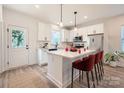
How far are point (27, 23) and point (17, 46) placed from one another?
1.27 m

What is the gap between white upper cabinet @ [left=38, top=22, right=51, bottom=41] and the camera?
15.9 feet

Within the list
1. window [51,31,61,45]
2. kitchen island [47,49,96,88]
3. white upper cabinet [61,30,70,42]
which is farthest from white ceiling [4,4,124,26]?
white upper cabinet [61,30,70,42]

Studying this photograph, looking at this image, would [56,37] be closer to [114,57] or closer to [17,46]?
[17,46]

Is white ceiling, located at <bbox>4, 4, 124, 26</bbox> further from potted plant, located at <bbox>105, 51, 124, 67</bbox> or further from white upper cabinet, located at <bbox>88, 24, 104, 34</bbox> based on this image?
potted plant, located at <bbox>105, 51, 124, 67</bbox>

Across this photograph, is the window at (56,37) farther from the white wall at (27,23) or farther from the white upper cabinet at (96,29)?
the white upper cabinet at (96,29)

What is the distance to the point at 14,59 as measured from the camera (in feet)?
12.7

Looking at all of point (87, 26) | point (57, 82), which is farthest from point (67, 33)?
point (57, 82)

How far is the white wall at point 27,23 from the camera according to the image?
3666 mm

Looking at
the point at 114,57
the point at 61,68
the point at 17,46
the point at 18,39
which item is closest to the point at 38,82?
the point at 61,68

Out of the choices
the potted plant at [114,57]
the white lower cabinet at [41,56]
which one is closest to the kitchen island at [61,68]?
the white lower cabinet at [41,56]

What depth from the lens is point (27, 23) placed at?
14.2 feet

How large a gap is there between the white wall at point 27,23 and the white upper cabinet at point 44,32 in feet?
0.74
